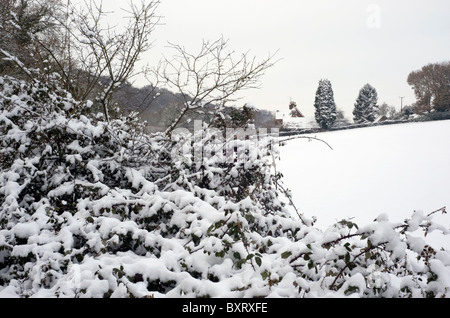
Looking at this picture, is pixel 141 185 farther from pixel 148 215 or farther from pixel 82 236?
pixel 82 236

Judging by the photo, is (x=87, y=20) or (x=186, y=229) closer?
(x=186, y=229)

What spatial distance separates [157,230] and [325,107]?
45833 mm

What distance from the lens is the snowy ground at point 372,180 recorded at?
7.79 m

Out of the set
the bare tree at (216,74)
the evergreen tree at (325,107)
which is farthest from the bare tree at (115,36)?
the evergreen tree at (325,107)

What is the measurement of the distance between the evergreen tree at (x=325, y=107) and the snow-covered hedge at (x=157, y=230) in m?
43.5

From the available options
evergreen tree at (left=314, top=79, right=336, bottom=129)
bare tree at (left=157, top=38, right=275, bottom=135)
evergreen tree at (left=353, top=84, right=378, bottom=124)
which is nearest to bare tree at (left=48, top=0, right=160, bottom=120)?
bare tree at (left=157, top=38, right=275, bottom=135)

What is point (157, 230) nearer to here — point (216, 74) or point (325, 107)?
point (216, 74)

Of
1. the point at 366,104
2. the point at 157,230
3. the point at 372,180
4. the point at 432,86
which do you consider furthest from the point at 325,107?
the point at 157,230

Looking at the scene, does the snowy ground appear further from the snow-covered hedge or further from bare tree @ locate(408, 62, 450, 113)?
bare tree @ locate(408, 62, 450, 113)

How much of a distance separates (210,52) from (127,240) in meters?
3.21

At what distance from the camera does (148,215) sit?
8.93 ft

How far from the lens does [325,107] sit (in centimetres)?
4475

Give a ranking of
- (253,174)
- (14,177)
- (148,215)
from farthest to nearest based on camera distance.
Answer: (253,174), (14,177), (148,215)
